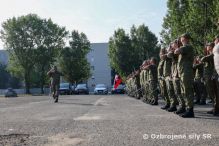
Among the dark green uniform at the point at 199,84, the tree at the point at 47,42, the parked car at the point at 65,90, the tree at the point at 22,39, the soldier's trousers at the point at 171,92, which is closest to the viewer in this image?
the soldier's trousers at the point at 171,92

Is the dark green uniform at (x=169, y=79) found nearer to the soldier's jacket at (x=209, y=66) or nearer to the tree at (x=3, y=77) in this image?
the soldier's jacket at (x=209, y=66)

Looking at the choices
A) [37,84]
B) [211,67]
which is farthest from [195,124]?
[37,84]

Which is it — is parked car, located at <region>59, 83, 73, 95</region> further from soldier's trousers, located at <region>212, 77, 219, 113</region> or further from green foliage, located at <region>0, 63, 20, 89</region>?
green foliage, located at <region>0, 63, 20, 89</region>

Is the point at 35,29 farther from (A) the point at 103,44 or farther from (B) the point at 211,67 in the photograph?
(B) the point at 211,67

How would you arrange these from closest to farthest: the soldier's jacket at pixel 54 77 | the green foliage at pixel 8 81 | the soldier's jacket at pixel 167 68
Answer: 1. the soldier's jacket at pixel 167 68
2. the soldier's jacket at pixel 54 77
3. the green foliage at pixel 8 81

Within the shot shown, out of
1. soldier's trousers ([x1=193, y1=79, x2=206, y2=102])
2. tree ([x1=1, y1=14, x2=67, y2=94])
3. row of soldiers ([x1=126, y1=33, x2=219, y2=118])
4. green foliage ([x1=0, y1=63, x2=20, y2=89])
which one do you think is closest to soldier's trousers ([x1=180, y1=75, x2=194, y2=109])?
row of soldiers ([x1=126, y1=33, x2=219, y2=118])

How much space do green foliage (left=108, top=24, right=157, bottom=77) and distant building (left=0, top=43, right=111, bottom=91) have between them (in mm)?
30470

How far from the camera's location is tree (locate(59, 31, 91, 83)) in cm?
9112

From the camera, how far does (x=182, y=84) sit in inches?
467

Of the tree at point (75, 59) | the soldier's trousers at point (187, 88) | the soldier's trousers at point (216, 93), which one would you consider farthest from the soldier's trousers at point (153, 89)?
the tree at point (75, 59)

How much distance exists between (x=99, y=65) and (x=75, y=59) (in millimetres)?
23206

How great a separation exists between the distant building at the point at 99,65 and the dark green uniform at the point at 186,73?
9896 cm

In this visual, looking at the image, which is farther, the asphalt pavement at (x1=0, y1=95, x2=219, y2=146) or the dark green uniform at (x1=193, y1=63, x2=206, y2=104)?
the dark green uniform at (x1=193, y1=63, x2=206, y2=104)

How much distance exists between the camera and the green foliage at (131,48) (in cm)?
7688
